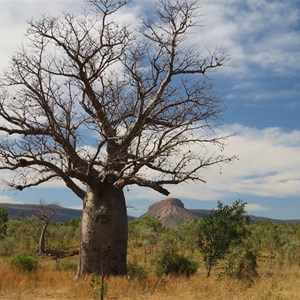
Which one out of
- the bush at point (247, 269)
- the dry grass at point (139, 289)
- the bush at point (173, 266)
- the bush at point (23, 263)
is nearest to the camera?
the dry grass at point (139, 289)

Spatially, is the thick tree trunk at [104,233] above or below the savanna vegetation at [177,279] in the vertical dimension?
above

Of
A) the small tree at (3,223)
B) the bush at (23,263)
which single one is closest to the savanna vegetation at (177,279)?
the bush at (23,263)

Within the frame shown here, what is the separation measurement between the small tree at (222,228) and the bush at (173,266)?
2.70 feet

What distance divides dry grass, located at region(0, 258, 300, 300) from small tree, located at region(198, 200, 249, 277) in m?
3.11

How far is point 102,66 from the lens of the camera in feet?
35.6

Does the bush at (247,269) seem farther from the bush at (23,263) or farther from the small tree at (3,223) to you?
the small tree at (3,223)

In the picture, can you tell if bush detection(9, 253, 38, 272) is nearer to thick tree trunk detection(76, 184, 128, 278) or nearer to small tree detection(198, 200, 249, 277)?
thick tree trunk detection(76, 184, 128, 278)

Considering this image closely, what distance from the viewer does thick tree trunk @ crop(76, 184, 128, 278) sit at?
9.93m

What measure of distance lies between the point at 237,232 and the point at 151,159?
480 centimetres

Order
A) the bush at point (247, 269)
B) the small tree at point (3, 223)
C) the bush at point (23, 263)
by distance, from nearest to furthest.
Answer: the bush at point (247, 269) < the bush at point (23, 263) < the small tree at point (3, 223)

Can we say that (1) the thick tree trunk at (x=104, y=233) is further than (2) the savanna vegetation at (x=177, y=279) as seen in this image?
Yes

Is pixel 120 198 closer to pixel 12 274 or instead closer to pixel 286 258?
pixel 12 274

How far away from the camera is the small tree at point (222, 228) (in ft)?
42.9

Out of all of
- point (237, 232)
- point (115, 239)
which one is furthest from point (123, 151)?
point (237, 232)
